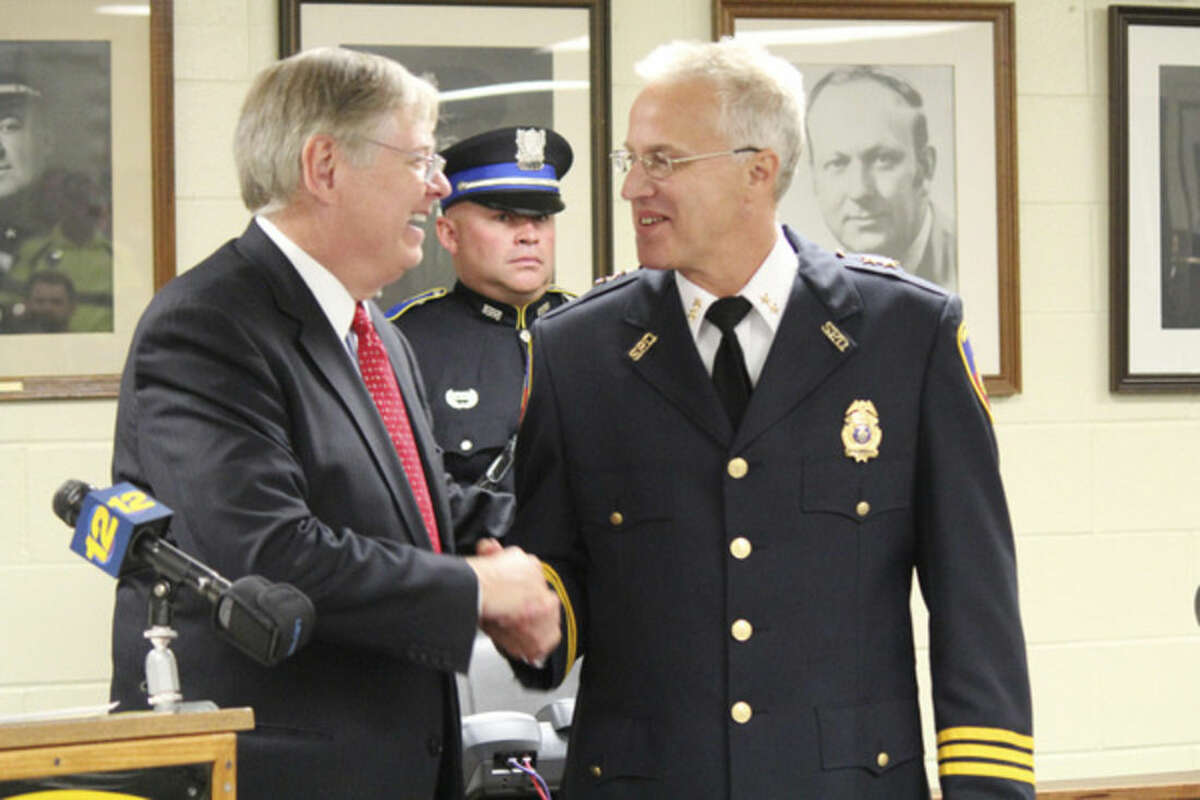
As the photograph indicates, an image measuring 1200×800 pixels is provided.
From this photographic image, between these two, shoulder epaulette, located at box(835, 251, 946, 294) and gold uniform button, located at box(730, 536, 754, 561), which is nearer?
gold uniform button, located at box(730, 536, 754, 561)

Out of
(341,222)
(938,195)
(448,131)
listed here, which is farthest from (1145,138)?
(341,222)

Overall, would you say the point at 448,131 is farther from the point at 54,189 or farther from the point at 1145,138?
the point at 1145,138

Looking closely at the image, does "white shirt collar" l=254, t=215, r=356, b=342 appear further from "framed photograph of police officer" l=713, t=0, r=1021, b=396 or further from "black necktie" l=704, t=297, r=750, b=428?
"framed photograph of police officer" l=713, t=0, r=1021, b=396

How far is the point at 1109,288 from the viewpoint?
3.72 meters

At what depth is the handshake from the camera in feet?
5.70

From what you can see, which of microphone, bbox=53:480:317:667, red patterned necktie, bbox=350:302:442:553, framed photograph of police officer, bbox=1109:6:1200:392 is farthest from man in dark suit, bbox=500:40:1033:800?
framed photograph of police officer, bbox=1109:6:1200:392

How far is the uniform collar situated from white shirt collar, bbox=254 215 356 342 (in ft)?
3.54

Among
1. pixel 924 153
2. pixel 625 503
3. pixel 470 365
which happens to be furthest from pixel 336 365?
pixel 924 153

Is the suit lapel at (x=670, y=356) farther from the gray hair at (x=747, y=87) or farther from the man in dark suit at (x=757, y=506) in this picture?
the gray hair at (x=747, y=87)

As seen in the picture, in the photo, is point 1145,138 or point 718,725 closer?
point 718,725

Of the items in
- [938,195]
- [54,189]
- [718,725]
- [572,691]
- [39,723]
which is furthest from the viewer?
[938,195]

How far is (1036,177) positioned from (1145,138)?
259 millimetres

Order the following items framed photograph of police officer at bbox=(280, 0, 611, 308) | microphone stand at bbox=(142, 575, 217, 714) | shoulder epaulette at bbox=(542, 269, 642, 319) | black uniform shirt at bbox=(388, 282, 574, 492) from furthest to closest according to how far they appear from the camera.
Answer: framed photograph of police officer at bbox=(280, 0, 611, 308), black uniform shirt at bbox=(388, 282, 574, 492), shoulder epaulette at bbox=(542, 269, 642, 319), microphone stand at bbox=(142, 575, 217, 714)

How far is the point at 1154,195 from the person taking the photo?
3.71 metres
